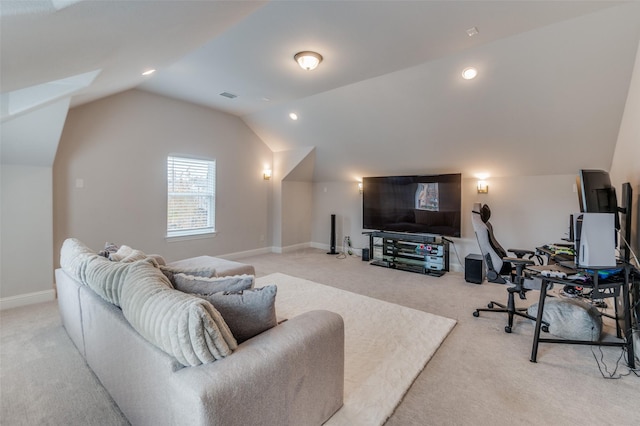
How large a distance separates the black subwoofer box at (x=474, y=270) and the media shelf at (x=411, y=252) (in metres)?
0.48

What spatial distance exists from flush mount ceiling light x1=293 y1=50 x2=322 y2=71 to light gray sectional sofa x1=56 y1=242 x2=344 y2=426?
2.52 meters

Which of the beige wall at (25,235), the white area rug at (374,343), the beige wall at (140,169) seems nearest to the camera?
the white area rug at (374,343)

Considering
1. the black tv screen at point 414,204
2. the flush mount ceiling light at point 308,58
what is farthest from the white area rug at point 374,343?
the flush mount ceiling light at point 308,58

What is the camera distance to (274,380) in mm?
1265

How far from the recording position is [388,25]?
102 inches

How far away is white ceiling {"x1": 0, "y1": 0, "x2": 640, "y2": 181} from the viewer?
155 cm

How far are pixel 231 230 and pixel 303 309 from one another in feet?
10.0

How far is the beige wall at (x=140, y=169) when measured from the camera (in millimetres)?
3867

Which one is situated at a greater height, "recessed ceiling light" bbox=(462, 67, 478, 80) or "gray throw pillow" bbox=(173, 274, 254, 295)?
"recessed ceiling light" bbox=(462, 67, 478, 80)

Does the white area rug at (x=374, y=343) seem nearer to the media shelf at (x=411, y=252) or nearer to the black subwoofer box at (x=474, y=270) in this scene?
the black subwoofer box at (x=474, y=270)

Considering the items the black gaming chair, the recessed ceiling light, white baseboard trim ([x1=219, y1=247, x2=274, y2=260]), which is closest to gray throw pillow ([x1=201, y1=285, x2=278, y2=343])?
the black gaming chair

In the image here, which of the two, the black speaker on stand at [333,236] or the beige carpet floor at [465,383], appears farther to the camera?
the black speaker on stand at [333,236]

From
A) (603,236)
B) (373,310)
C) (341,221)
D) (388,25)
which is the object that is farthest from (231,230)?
(603,236)

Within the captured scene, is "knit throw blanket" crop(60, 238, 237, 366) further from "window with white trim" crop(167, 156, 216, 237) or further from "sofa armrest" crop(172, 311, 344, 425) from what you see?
"window with white trim" crop(167, 156, 216, 237)
